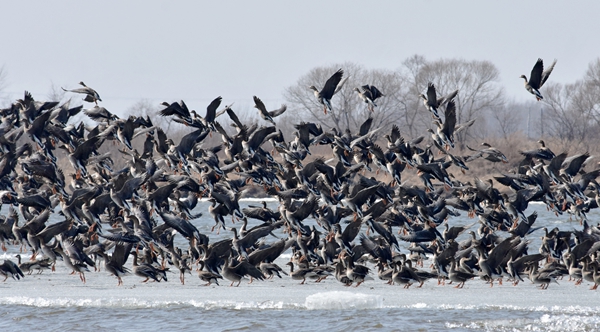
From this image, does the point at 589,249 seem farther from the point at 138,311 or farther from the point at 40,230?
the point at 40,230

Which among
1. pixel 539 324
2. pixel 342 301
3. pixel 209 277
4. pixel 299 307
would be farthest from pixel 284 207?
pixel 539 324

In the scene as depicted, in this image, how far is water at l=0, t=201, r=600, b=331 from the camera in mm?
14070

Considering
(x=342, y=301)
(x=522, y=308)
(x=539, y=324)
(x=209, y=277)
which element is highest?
(x=209, y=277)

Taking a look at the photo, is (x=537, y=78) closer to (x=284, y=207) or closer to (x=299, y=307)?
(x=284, y=207)

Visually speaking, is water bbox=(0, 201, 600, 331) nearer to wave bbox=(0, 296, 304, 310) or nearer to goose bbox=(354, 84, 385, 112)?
wave bbox=(0, 296, 304, 310)

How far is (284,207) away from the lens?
1869cm

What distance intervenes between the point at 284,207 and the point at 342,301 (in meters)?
4.22

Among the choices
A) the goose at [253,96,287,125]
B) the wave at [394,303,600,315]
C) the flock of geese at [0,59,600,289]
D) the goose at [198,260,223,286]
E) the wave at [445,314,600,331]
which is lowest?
the wave at [445,314,600,331]

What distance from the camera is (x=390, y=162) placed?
20562mm

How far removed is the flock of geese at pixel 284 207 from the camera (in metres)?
17.3

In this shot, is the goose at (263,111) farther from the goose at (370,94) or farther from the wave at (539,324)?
the wave at (539,324)

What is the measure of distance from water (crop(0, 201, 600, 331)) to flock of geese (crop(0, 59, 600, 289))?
0.54 metres

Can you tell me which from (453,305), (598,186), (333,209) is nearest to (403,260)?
(333,209)

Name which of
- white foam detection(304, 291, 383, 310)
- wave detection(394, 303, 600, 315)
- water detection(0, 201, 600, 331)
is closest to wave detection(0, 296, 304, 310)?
water detection(0, 201, 600, 331)
